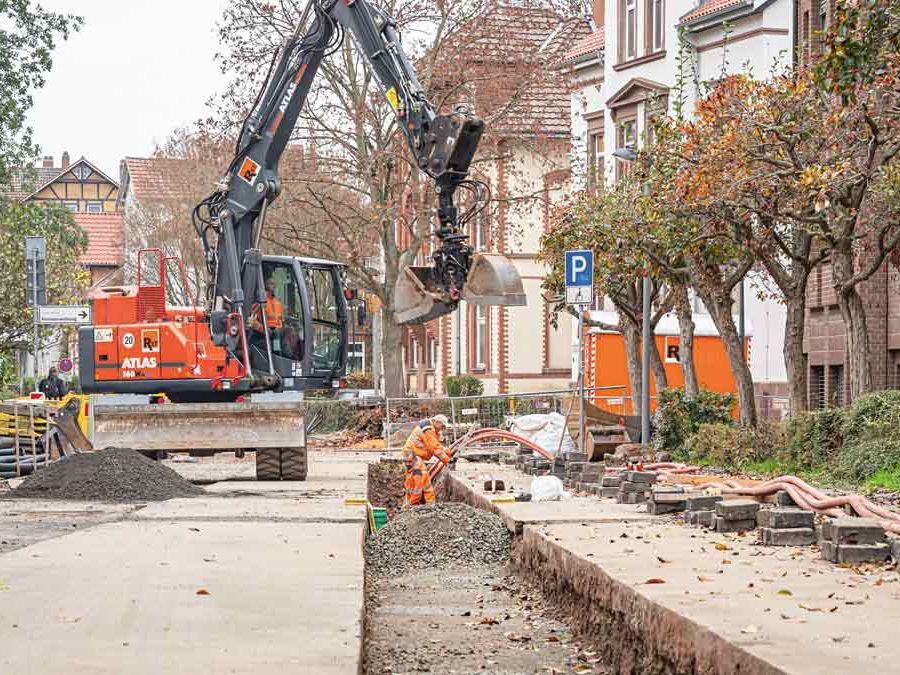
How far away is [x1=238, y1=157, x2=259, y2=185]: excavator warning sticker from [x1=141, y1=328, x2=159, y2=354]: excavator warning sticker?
149 inches

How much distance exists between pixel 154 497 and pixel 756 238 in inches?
359

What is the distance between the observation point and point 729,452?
23.4 meters

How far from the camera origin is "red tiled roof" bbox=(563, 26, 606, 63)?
4672 cm

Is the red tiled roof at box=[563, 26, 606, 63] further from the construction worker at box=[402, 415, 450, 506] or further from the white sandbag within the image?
the construction worker at box=[402, 415, 450, 506]

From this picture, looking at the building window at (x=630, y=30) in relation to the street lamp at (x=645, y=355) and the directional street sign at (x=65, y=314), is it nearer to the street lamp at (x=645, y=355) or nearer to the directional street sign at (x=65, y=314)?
the street lamp at (x=645, y=355)

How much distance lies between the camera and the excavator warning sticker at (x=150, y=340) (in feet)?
92.6

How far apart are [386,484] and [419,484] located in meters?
6.93

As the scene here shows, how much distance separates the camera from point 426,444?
65.8 ft

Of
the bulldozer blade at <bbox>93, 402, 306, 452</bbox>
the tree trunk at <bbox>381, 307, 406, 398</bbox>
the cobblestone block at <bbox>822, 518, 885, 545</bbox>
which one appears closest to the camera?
the cobblestone block at <bbox>822, 518, 885, 545</bbox>

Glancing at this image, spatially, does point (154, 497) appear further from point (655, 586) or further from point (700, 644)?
point (700, 644)

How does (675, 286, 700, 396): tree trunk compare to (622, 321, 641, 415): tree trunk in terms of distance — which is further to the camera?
(622, 321, 641, 415): tree trunk

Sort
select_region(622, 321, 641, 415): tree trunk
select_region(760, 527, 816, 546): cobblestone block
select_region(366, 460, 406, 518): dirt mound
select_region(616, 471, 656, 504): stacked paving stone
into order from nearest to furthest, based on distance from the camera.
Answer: select_region(760, 527, 816, 546): cobblestone block < select_region(616, 471, 656, 504): stacked paving stone < select_region(366, 460, 406, 518): dirt mound < select_region(622, 321, 641, 415): tree trunk

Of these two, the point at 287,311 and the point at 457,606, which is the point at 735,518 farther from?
the point at 287,311

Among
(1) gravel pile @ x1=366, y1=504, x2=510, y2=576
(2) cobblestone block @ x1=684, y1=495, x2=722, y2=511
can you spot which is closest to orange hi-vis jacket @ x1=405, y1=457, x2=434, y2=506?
(1) gravel pile @ x1=366, y1=504, x2=510, y2=576
